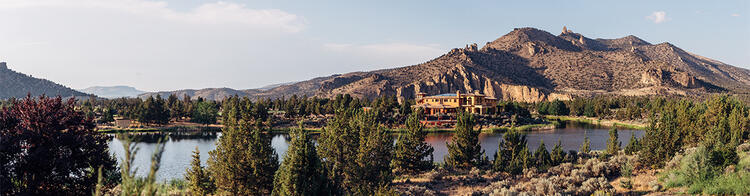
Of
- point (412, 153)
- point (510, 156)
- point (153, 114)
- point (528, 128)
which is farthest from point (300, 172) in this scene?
point (153, 114)

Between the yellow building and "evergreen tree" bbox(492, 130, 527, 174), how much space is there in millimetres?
57697

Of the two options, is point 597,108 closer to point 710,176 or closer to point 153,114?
point 710,176

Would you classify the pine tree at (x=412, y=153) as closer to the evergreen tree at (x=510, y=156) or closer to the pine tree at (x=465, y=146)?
the pine tree at (x=465, y=146)

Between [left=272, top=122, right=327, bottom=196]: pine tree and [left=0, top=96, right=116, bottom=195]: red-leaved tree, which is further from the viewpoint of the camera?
[left=272, top=122, right=327, bottom=196]: pine tree

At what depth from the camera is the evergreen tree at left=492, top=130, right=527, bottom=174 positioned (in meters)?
29.7

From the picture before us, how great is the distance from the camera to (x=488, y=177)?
95.2ft

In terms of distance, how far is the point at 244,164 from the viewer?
68.2ft

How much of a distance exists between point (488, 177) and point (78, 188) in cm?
2443

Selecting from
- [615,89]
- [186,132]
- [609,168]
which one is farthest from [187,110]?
[615,89]

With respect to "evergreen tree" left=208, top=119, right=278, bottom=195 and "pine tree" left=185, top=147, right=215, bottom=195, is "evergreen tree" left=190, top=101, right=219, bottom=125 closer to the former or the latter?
"pine tree" left=185, top=147, right=215, bottom=195

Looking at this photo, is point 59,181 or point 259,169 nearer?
point 59,181

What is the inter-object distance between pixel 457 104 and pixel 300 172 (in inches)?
3244

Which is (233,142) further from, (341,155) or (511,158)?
(511,158)

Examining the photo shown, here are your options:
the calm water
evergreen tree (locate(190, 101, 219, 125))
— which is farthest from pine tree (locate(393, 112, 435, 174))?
evergreen tree (locate(190, 101, 219, 125))
